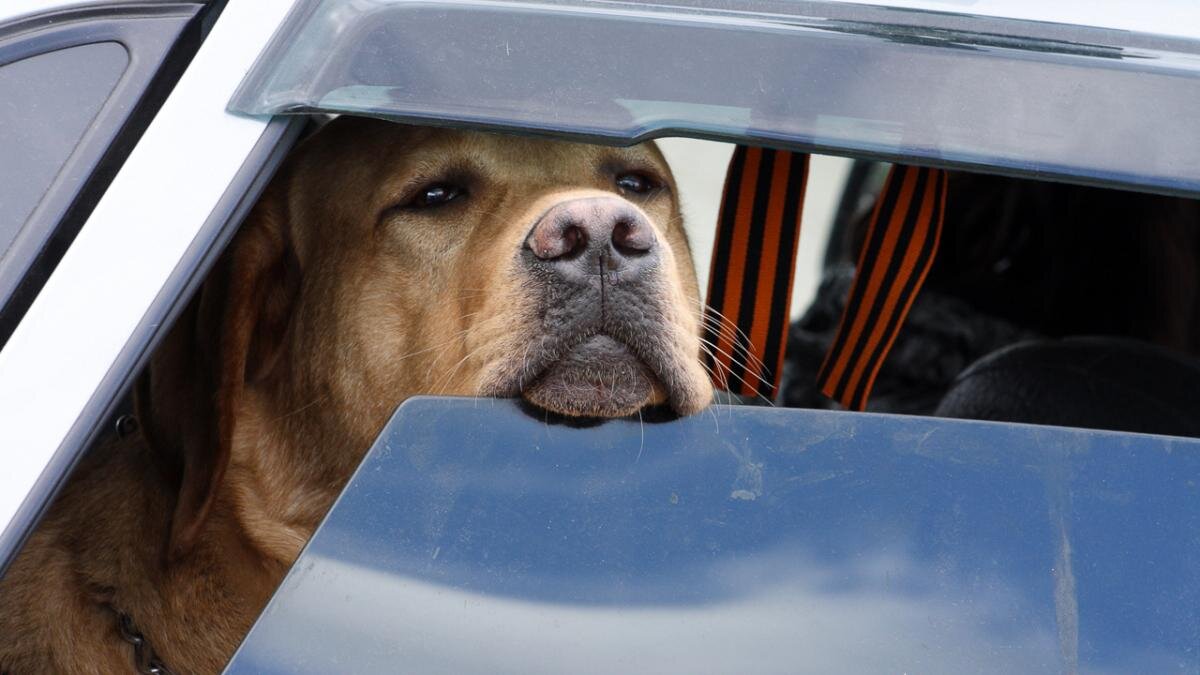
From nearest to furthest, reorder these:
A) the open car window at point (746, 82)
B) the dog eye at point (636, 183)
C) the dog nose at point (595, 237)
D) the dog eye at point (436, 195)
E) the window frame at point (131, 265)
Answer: the window frame at point (131, 265)
the open car window at point (746, 82)
the dog nose at point (595, 237)
the dog eye at point (436, 195)
the dog eye at point (636, 183)

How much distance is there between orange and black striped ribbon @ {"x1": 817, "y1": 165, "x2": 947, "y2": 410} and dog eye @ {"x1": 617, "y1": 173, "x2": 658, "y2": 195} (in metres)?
0.49

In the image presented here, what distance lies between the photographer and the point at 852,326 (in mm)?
2160

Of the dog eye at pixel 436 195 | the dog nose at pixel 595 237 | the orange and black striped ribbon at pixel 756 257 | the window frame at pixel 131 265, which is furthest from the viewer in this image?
the dog eye at pixel 436 195

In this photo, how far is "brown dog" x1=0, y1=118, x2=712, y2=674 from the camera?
179 centimetres

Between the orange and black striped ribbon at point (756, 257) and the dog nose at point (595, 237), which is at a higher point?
the orange and black striped ribbon at point (756, 257)

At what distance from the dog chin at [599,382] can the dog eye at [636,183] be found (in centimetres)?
69

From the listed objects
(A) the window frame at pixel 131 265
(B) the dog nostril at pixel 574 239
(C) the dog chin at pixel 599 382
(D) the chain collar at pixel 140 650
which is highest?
(B) the dog nostril at pixel 574 239

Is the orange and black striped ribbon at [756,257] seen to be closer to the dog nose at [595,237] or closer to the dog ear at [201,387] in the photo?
the dog nose at [595,237]

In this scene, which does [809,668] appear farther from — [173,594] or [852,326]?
[173,594]

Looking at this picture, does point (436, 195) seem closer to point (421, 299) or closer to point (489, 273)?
point (421, 299)

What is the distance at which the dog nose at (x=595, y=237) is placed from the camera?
1702 millimetres

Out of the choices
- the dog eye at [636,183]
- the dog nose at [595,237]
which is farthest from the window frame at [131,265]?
the dog eye at [636,183]

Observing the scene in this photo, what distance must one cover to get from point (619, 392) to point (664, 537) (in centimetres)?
43

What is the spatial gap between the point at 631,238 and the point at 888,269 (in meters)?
0.51
